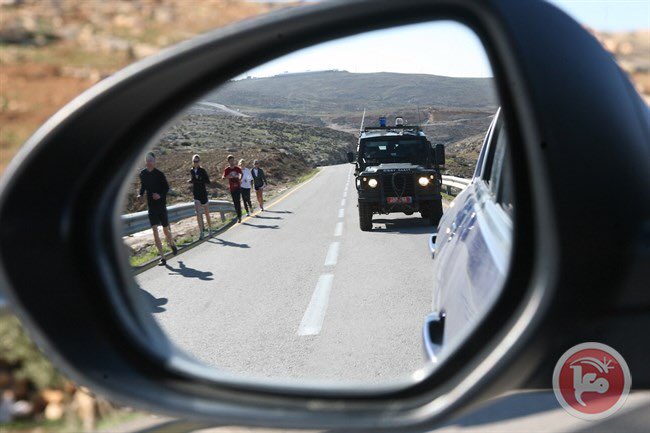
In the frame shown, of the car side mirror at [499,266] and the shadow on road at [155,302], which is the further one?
the shadow on road at [155,302]

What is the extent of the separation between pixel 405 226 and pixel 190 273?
5.81 metres

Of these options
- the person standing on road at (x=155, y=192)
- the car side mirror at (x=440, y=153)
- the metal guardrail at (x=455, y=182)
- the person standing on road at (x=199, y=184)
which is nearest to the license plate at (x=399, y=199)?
the car side mirror at (x=440, y=153)

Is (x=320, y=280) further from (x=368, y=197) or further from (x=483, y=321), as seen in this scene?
(x=483, y=321)

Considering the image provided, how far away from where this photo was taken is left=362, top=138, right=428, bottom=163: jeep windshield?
47.0 ft

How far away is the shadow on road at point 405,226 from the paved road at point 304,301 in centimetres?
4

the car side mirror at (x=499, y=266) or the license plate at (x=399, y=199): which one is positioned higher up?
the car side mirror at (x=499, y=266)

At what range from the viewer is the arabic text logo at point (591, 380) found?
4.42ft

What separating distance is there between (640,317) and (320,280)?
683 centimetres

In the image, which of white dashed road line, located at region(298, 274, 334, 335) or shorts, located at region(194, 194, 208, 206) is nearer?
white dashed road line, located at region(298, 274, 334, 335)

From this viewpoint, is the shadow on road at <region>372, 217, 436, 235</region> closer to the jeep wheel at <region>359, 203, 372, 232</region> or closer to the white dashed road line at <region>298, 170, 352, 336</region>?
the jeep wheel at <region>359, 203, 372, 232</region>

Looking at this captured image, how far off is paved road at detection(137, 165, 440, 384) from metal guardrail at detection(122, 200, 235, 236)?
2.48ft

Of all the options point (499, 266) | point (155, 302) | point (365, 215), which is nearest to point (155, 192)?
point (155, 302)

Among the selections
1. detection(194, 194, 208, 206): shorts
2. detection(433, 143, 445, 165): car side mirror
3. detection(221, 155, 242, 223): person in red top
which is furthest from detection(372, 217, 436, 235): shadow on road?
detection(221, 155, 242, 223): person in red top

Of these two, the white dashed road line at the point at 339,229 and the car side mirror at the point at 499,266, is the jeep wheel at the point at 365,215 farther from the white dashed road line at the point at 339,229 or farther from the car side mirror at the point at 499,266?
the car side mirror at the point at 499,266
